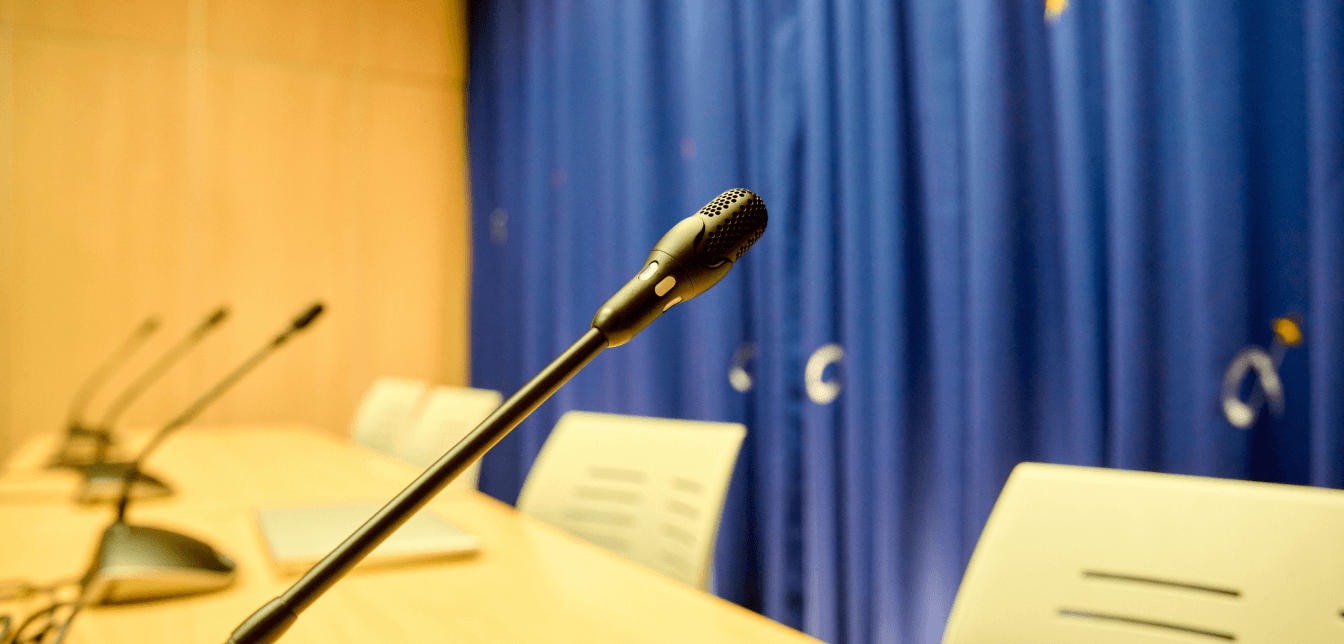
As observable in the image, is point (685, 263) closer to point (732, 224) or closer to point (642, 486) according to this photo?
point (732, 224)

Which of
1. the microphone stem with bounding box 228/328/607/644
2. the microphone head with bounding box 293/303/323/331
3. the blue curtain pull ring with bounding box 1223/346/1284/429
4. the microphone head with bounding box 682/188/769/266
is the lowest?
the blue curtain pull ring with bounding box 1223/346/1284/429

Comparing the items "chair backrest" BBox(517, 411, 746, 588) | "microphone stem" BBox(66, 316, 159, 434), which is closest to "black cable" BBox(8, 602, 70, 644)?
"chair backrest" BBox(517, 411, 746, 588)

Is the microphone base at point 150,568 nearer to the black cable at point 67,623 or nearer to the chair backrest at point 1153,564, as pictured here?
the black cable at point 67,623

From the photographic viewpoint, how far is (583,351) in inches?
16.4

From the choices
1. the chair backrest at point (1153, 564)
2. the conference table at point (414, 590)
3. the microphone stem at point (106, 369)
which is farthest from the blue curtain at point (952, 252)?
the microphone stem at point (106, 369)

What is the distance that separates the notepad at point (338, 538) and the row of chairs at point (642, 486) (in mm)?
205

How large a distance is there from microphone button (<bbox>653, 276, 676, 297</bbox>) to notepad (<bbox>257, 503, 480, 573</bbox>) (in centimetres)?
59

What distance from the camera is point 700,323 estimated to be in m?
2.33

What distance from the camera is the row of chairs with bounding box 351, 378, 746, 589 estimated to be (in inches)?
47.4

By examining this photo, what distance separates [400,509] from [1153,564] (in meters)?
0.70

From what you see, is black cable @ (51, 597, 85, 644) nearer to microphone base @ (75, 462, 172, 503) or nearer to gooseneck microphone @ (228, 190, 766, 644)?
gooseneck microphone @ (228, 190, 766, 644)

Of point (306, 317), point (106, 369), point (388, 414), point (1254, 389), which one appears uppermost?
point (306, 317)

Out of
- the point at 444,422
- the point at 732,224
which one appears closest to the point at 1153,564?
the point at 732,224

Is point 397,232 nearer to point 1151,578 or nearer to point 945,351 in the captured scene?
point 945,351
